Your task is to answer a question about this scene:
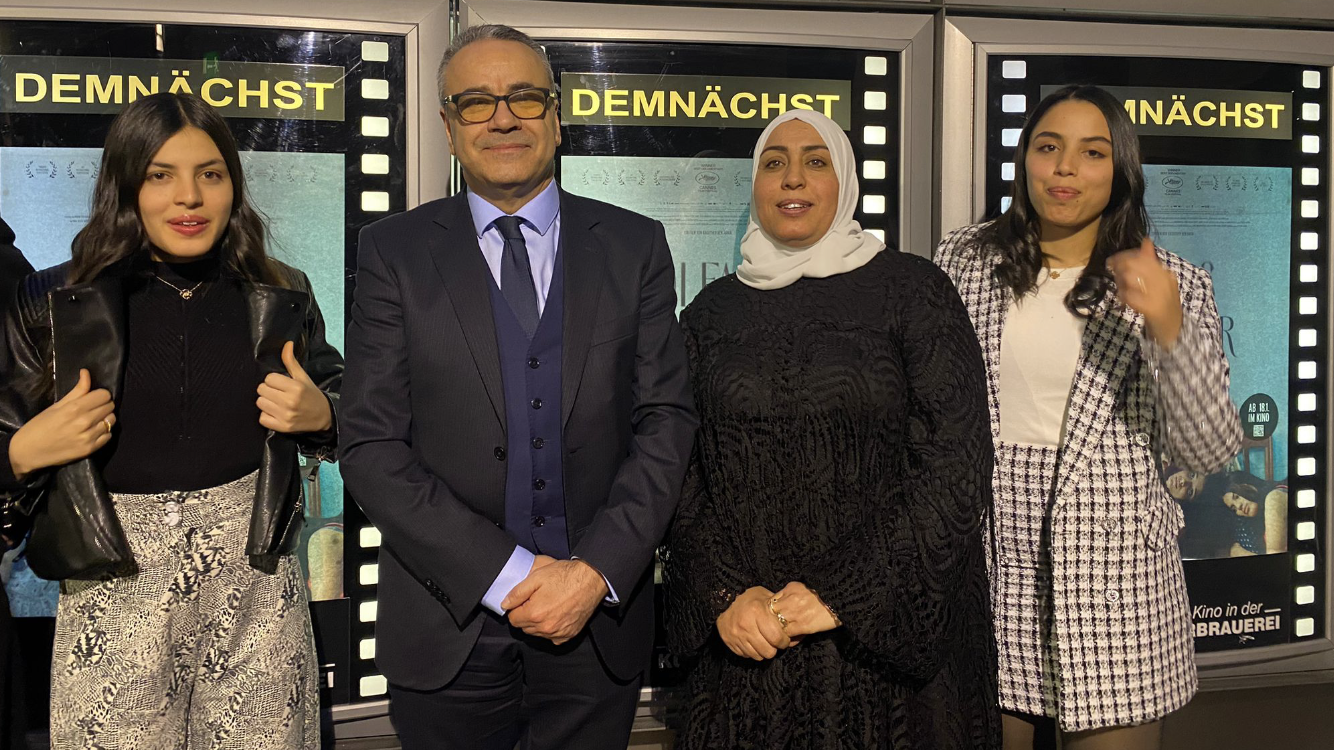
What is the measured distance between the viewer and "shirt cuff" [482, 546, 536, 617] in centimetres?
201

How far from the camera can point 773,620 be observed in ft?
6.72

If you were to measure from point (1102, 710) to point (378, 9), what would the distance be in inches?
Result: 101

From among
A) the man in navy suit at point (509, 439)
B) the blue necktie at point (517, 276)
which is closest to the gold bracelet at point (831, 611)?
the man in navy suit at point (509, 439)

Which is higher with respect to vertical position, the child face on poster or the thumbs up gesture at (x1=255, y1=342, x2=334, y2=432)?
the thumbs up gesture at (x1=255, y1=342, x2=334, y2=432)

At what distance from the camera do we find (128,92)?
279cm

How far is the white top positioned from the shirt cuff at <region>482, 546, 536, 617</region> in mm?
1158

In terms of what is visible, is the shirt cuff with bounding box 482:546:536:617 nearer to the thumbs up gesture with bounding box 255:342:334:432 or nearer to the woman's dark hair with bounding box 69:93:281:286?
the thumbs up gesture with bounding box 255:342:334:432

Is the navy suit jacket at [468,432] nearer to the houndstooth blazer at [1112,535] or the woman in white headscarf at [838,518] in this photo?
the woman in white headscarf at [838,518]

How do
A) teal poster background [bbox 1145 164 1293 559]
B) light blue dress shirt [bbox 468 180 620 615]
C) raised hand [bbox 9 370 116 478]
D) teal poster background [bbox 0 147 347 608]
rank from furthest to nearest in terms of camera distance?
A: teal poster background [bbox 1145 164 1293 559] → teal poster background [bbox 0 147 347 608] → light blue dress shirt [bbox 468 180 620 615] → raised hand [bbox 9 370 116 478]

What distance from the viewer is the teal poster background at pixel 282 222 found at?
9.16 feet

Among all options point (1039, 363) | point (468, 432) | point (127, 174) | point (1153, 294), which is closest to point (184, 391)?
point (127, 174)

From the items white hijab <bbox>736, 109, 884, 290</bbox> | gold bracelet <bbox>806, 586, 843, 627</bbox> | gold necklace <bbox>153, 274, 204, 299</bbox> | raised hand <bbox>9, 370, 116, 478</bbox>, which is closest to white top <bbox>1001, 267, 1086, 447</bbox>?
white hijab <bbox>736, 109, 884, 290</bbox>

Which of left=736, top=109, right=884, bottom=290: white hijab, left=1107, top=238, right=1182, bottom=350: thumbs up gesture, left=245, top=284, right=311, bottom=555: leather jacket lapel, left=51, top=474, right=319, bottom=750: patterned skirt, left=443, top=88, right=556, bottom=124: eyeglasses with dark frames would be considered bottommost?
left=51, top=474, right=319, bottom=750: patterned skirt

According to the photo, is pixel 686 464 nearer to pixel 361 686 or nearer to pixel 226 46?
pixel 361 686
